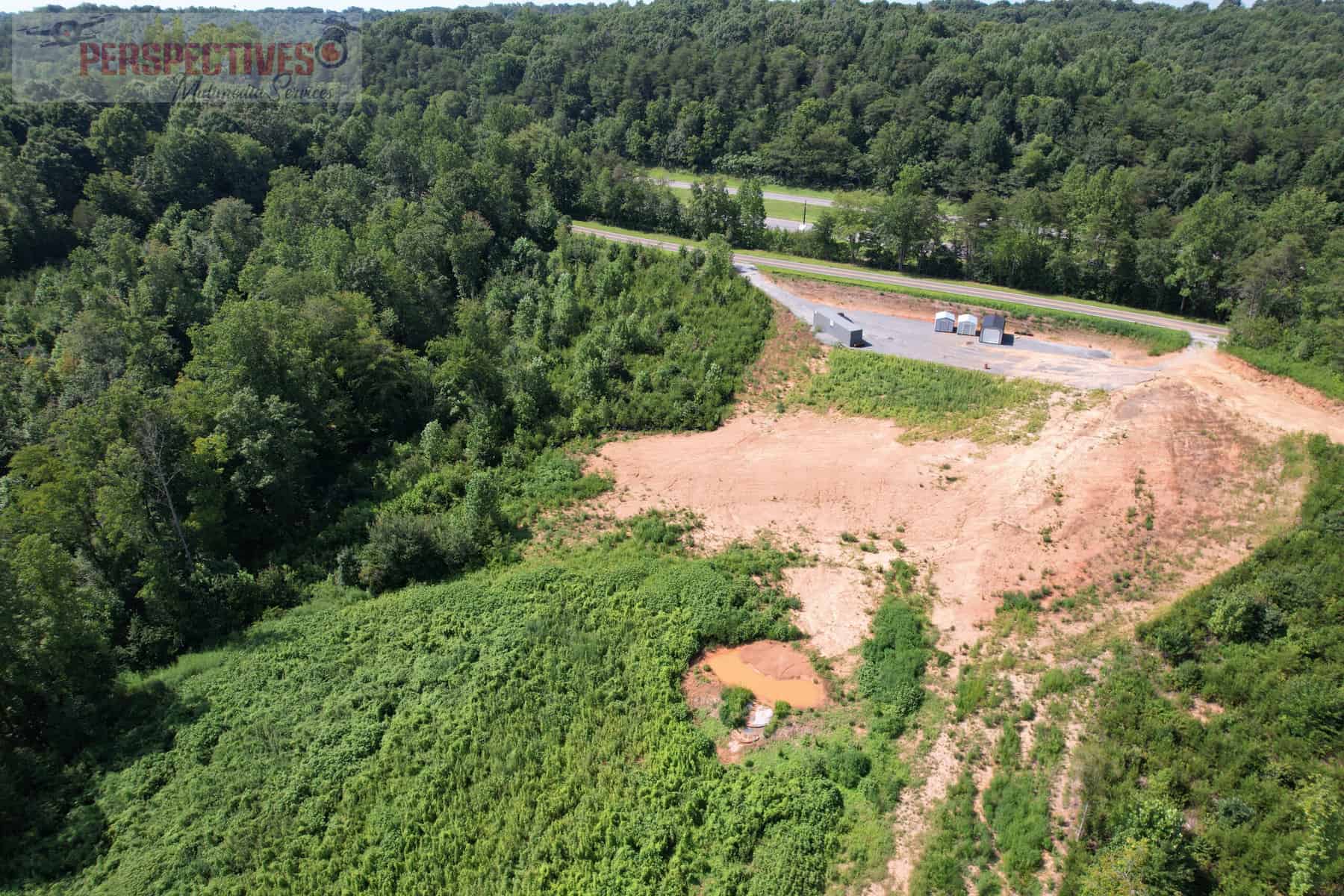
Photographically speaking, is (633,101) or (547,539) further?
(633,101)

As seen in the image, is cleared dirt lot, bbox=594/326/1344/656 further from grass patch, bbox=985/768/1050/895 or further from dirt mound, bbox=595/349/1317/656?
grass patch, bbox=985/768/1050/895

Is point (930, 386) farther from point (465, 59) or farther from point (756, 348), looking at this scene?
point (465, 59)

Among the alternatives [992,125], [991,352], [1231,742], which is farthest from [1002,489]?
[992,125]

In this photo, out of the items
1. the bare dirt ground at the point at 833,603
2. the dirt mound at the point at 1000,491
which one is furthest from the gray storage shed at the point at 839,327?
the bare dirt ground at the point at 833,603

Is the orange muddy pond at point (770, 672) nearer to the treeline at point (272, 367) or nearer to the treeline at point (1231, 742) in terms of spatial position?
the treeline at point (1231, 742)

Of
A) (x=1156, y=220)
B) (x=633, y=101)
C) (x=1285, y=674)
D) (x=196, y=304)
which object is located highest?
(x=633, y=101)

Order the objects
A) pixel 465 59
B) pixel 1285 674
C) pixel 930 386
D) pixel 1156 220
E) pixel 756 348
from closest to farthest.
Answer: pixel 1285 674 < pixel 930 386 < pixel 756 348 < pixel 1156 220 < pixel 465 59

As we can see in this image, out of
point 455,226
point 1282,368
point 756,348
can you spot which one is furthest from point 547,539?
point 1282,368

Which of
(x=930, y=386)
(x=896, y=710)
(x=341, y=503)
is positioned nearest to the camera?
(x=896, y=710)
